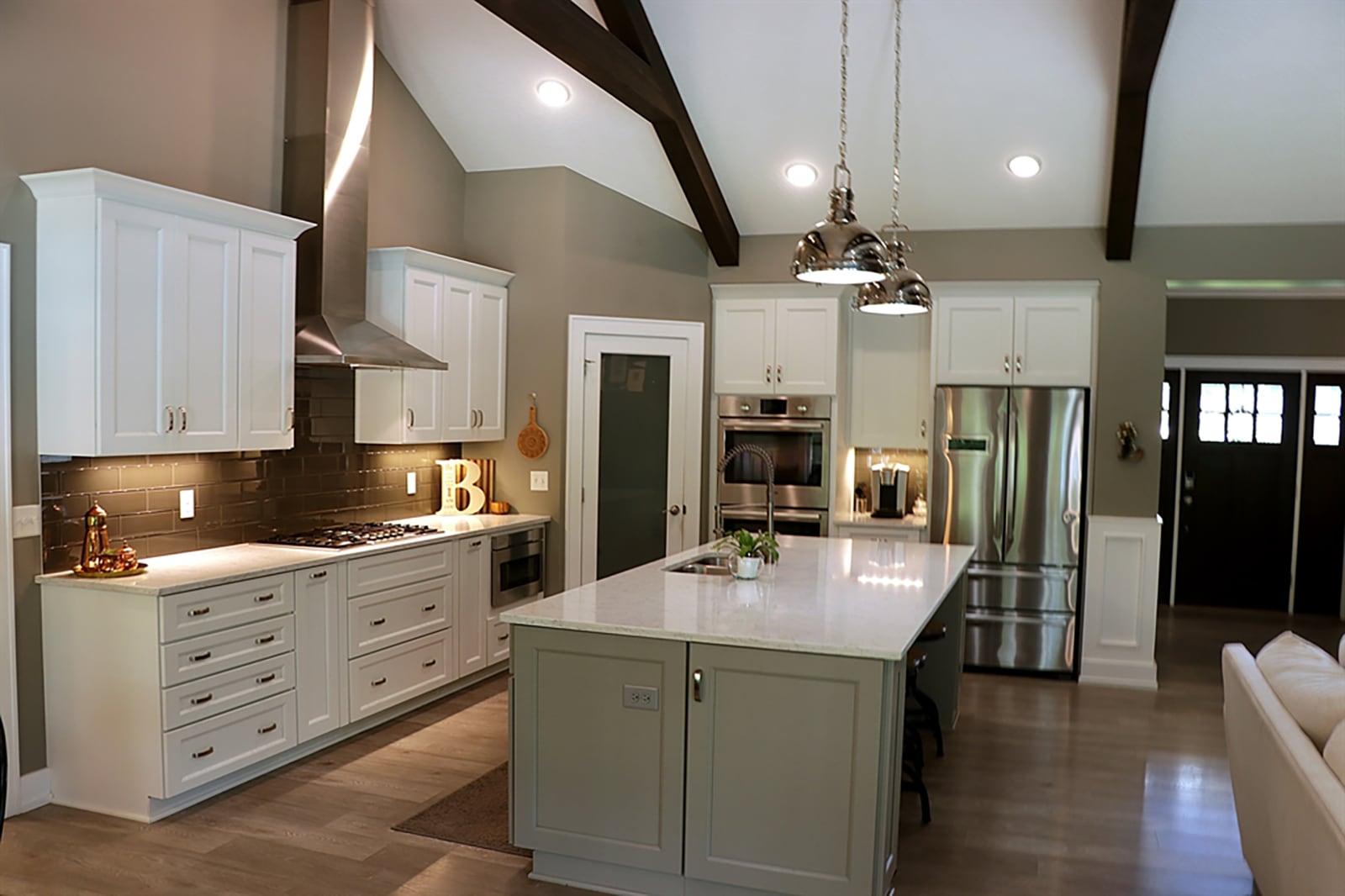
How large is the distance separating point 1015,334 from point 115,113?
4861 mm

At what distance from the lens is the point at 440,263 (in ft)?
18.2

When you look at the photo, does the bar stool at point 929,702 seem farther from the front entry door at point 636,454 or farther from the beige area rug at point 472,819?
the front entry door at point 636,454

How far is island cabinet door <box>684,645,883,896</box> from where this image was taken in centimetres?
301

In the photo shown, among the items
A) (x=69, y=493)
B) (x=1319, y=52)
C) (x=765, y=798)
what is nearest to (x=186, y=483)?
(x=69, y=493)

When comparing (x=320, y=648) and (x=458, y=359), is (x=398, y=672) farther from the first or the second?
(x=458, y=359)

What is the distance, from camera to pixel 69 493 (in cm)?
397

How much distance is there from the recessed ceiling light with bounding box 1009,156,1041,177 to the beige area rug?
4184 millimetres

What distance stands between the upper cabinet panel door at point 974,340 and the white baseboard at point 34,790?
16.4 ft

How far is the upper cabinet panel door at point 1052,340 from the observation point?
245 inches

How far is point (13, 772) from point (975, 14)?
5.06 metres

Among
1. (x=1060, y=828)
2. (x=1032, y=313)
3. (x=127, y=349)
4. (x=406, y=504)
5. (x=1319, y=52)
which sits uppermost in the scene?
(x=1319, y=52)

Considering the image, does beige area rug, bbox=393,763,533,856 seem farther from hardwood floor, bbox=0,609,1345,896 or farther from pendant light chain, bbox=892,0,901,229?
pendant light chain, bbox=892,0,901,229

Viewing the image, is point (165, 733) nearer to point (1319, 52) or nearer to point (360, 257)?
point (360, 257)

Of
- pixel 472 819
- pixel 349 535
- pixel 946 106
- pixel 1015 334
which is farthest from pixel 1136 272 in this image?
pixel 472 819
